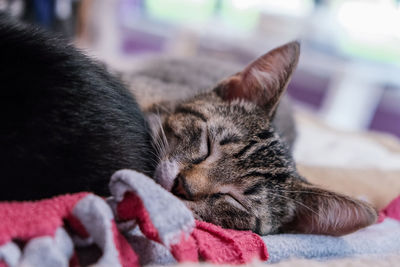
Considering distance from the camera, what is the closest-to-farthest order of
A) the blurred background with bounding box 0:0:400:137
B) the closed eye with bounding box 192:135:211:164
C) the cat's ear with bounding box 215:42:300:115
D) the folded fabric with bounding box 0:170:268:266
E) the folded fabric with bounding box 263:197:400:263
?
the folded fabric with bounding box 0:170:268:266, the folded fabric with bounding box 263:197:400:263, the closed eye with bounding box 192:135:211:164, the cat's ear with bounding box 215:42:300:115, the blurred background with bounding box 0:0:400:137

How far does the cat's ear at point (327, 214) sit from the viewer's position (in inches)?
29.3

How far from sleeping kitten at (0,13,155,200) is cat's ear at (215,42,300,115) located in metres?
0.48

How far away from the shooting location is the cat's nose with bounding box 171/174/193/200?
0.78 metres

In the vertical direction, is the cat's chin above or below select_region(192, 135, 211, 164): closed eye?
below

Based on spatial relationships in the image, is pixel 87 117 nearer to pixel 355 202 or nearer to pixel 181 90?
pixel 355 202

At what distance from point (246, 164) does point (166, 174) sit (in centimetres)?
18

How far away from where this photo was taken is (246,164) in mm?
827

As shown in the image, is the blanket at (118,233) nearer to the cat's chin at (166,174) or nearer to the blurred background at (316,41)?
the cat's chin at (166,174)

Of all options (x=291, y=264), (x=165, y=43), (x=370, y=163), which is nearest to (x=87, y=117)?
(x=291, y=264)

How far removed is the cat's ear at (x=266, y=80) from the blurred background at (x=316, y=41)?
1.88 metres

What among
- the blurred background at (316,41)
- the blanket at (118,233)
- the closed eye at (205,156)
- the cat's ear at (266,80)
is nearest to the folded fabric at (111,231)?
the blanket at (118,233)

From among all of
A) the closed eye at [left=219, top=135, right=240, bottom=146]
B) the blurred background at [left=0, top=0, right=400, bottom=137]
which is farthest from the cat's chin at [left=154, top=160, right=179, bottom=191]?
the blurred background at [left=0, top=0, right=400, bottom=137]

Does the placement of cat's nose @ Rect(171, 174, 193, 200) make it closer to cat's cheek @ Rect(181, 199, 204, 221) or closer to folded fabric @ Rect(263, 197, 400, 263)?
cat's cheek @ Rect(181, 199, 204, 221)

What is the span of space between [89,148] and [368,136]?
176 cm
